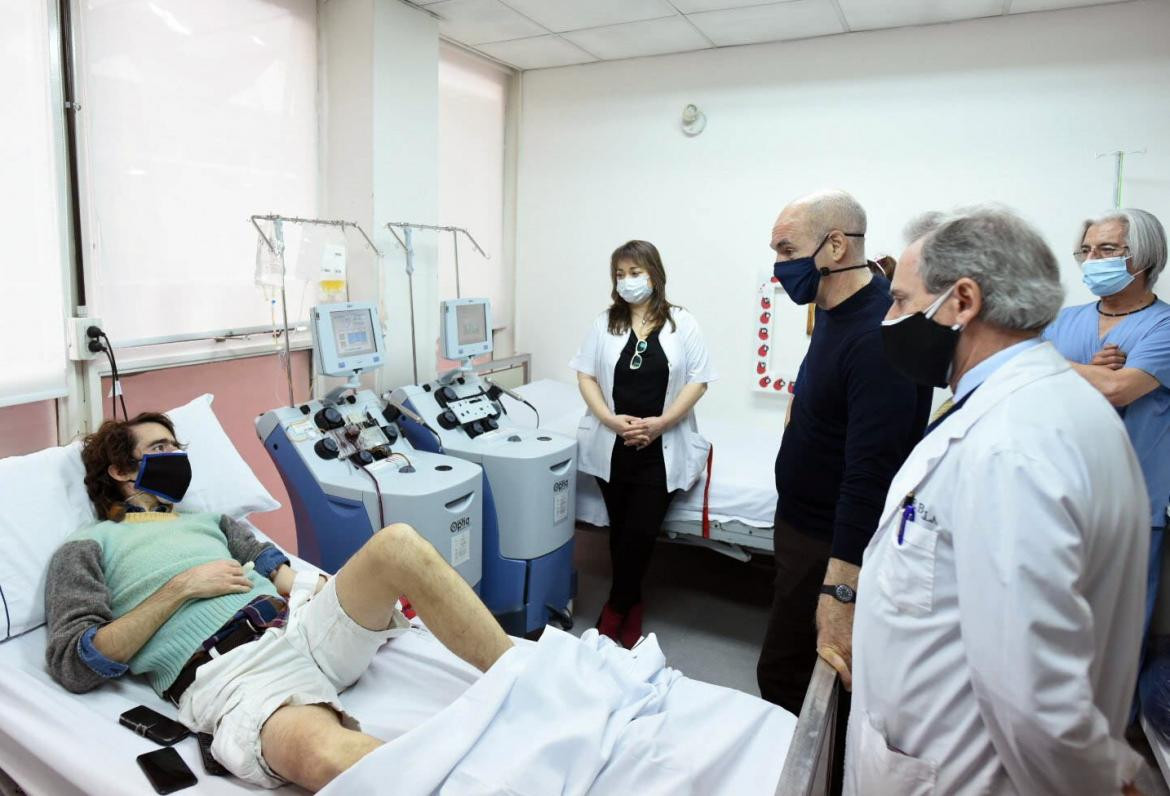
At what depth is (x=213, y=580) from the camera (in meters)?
1.66

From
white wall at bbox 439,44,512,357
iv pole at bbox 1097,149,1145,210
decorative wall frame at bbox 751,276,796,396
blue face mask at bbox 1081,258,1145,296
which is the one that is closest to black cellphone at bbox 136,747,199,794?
white wall at bbox 439,44,512,357

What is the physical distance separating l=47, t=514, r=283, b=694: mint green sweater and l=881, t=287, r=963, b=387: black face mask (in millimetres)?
1484

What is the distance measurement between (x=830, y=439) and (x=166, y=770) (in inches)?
56.7

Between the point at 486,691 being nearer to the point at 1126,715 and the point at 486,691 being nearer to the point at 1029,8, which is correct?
the point at 1126,715

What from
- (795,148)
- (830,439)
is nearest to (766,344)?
(795,148)

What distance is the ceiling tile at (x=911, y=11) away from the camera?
2.85m

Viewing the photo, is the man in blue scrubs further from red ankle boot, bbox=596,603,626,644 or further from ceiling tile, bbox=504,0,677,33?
ceiling tile, bbox=504,0,677,33

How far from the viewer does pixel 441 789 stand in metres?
1.15

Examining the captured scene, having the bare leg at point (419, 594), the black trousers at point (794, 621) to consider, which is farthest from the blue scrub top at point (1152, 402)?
the bare leg at point (419, 594)

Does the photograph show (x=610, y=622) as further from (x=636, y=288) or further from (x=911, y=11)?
(x=911, y=11)

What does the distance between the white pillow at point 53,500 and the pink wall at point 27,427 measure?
1.17ft

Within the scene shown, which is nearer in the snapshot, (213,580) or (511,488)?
(213,580)

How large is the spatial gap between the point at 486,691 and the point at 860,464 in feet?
2.70

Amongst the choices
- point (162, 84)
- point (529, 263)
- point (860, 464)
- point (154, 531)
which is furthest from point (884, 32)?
point (154, 531)
